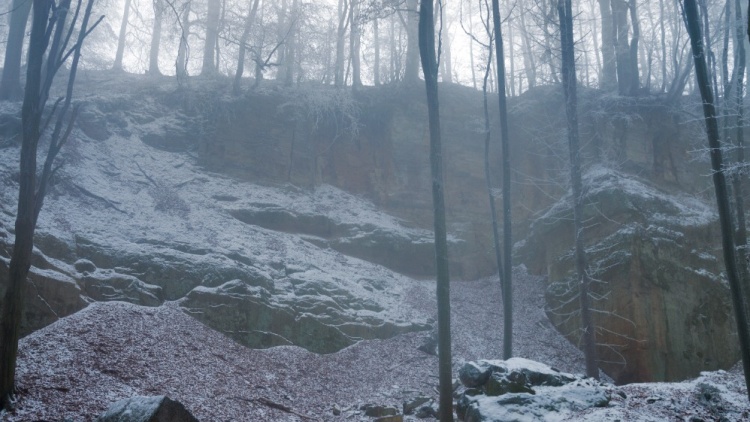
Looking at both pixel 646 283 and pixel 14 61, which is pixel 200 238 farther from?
pixel 646 283

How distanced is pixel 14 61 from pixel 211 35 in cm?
1030

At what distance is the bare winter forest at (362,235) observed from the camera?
1015 centimetres

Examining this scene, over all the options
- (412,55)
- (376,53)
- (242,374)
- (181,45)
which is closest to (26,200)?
(242,374)

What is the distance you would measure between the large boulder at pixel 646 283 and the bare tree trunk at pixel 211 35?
1921 centimetres

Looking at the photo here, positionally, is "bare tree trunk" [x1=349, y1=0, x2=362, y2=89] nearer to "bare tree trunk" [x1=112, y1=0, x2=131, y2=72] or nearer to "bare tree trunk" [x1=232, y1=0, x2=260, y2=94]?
"bare tree trunk" [x1=232, y1=0, x2=260, y2=94]

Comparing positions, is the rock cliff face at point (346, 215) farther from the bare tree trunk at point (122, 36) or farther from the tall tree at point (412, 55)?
the bare tree trunk at point (122, 36)

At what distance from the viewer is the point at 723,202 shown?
9859 millimetres

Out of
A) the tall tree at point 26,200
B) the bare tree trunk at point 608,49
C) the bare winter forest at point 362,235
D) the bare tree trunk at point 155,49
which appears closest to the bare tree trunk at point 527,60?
the bare winter forest at point 362,235

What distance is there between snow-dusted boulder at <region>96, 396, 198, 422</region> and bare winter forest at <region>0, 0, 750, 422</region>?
42mm

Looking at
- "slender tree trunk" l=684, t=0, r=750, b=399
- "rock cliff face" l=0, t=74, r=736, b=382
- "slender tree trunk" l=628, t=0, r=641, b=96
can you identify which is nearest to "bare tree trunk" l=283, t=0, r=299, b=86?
"rock cliff face" l=0, t=74, r=736, b=382

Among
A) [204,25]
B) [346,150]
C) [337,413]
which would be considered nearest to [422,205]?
[346,150]

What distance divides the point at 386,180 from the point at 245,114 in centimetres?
675

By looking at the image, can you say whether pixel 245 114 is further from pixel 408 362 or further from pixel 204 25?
pixel 408 362

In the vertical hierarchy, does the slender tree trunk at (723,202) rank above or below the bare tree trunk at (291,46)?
below
